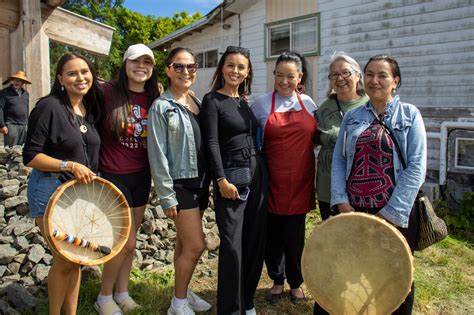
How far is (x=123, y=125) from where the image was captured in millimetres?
2916

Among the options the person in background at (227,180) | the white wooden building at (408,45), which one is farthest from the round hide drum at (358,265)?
the white wooden building at (408,45)

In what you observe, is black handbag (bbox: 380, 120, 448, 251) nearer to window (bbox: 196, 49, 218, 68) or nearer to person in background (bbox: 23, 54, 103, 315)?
person in background (bbox: 23, 54, 103, 315)

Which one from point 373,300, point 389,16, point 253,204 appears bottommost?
point 373,300

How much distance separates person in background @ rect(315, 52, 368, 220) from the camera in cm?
311

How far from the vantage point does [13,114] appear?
733 cm

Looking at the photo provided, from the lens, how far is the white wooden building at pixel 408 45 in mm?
6523

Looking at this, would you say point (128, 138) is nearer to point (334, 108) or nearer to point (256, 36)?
point (334, 108)

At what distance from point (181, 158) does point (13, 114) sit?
19.1ft

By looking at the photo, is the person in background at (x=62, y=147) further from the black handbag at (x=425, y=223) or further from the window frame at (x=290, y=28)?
the window frame at (x=290, y=28)

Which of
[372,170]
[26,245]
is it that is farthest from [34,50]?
[372,170]

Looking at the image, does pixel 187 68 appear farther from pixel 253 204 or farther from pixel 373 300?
pixel 373 300

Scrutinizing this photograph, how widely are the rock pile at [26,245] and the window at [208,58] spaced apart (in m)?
8.06

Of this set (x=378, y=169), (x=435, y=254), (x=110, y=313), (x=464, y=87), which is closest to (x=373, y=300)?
(x=378, y=169)

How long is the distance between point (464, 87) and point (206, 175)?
234 inches
